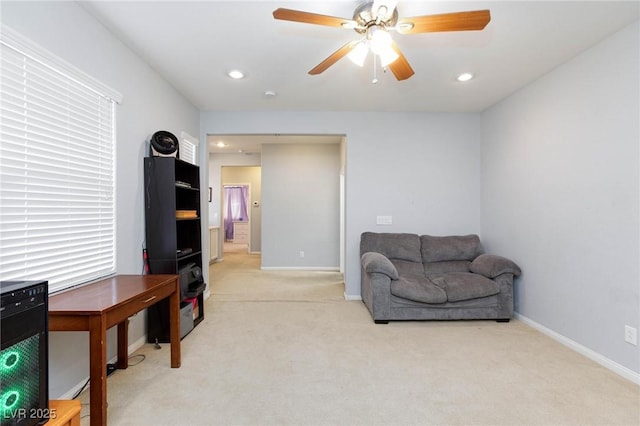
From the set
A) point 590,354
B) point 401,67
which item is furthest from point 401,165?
point 590,354

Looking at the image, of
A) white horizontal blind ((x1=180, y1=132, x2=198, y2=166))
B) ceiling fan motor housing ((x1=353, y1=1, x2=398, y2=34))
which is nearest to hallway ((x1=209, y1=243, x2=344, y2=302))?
white horizontal blind ((x1=180, y1=132, x2=198, y2=166))

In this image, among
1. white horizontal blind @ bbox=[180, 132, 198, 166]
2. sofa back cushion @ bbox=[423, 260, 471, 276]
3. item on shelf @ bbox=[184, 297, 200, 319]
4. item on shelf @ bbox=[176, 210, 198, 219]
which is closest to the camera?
item on shelf @ bbox=[176, 210, 198, 219]

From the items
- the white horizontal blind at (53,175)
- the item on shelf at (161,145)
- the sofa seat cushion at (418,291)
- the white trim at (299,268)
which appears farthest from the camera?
the white trim at (299,268)

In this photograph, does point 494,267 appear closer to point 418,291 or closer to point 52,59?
point 418,291

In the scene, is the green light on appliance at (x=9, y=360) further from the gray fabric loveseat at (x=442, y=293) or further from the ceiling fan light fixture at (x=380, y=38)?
the gray fabric loveseat at (x=442, y=293)

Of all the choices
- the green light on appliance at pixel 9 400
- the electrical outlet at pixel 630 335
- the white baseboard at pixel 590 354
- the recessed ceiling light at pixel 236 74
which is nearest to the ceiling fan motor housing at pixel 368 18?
the recessed ceiling light at pixel 236 74

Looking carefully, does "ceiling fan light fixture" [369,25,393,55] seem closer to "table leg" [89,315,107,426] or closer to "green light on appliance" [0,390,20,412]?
"table leg" [89,315,107,426]

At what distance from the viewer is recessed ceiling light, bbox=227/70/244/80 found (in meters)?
3.06

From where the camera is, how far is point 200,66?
2.95 m

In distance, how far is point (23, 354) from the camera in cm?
112

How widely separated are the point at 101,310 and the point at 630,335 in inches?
136

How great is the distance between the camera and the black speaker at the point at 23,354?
104 cm

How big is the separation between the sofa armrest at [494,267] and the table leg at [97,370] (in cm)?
352

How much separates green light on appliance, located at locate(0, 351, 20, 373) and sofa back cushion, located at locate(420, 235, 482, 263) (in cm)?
374
